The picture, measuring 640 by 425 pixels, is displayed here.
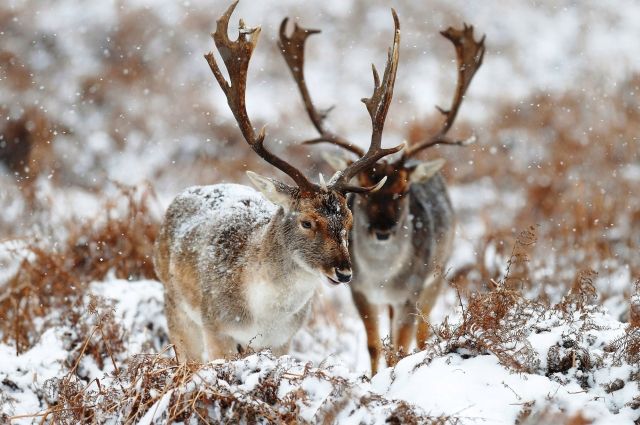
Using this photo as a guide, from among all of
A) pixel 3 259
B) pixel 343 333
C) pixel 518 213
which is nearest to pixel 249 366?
pixel 343 333

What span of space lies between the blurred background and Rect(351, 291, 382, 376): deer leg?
1.38 meters

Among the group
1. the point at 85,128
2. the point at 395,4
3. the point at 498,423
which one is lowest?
the point at 498,423

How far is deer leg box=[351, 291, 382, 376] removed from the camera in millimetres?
5961

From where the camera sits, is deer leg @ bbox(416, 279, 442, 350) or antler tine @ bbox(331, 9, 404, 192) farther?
deer leg @ bbox(416, 279, 442, 350)

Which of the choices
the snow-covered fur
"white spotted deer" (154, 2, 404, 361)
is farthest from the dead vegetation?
"white spotted deer" (154, 2, 404, 361)

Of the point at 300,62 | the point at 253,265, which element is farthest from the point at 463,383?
the point at 300,62

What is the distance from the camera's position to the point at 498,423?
3035 mm

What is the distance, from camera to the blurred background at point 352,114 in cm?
820

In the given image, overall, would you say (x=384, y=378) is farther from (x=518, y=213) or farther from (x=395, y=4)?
(x=395, y=4)

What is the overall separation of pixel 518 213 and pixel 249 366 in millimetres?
7352

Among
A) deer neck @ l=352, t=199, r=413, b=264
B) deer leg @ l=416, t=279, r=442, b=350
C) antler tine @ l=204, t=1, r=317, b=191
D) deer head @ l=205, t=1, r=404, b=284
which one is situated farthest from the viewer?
deer leg @ l=416, t=279, r=442, b=350

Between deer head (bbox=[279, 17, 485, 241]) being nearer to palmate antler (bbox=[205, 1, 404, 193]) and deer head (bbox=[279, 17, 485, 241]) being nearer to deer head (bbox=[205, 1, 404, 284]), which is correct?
palmate antler (bbox=[205, 1, 404, 193])

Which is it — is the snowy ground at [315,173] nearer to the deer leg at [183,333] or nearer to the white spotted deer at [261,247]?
the deer leg at [183,333]

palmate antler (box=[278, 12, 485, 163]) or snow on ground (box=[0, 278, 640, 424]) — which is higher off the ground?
palmate antler (box=[278, 12, 485, 163])
